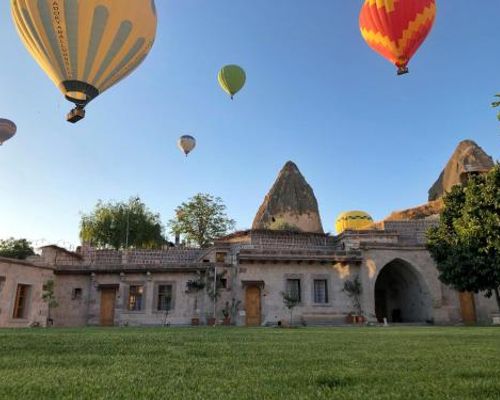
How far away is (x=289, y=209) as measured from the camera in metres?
46.9

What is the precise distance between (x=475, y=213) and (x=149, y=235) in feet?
109

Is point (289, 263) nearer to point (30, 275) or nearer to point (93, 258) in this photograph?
point (93, 258)

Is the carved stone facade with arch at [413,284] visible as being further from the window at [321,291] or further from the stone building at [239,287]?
the window at [321,291]

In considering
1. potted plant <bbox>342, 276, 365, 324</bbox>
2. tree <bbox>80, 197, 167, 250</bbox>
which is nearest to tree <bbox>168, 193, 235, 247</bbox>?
tree <bbox>80, 197, 167, 250</bbox>

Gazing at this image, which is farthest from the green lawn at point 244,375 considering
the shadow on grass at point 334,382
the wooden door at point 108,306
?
the wooden door at point 108,306

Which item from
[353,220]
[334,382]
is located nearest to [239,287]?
[334,382]

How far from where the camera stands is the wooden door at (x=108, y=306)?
2672 cm

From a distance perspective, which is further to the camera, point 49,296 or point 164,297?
point 164,297

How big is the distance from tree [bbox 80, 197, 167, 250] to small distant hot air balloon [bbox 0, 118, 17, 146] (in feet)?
44.2

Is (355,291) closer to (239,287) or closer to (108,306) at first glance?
(239,287)

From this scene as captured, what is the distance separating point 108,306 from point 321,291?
44.9ft

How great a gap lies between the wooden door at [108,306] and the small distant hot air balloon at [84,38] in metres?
11.8

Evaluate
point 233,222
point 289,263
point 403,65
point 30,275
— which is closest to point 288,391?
point 403,65

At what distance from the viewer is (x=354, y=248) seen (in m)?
27.6
